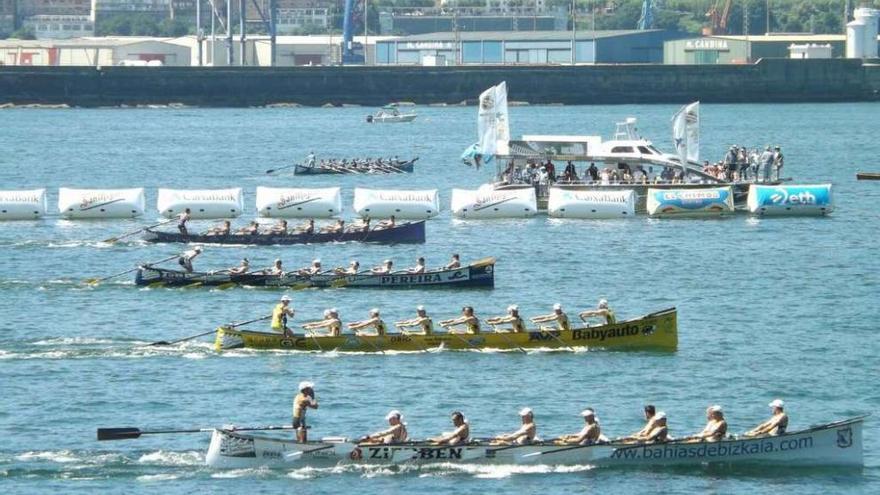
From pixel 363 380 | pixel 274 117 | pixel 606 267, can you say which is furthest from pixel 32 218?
pixel 274 117

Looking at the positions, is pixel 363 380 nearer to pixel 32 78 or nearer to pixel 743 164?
pixel 743 164

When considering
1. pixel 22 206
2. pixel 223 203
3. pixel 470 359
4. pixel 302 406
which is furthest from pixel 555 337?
pixel 22 206

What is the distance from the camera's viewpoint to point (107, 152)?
148m

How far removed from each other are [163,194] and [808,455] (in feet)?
169

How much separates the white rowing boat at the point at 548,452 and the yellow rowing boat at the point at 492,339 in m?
12.6

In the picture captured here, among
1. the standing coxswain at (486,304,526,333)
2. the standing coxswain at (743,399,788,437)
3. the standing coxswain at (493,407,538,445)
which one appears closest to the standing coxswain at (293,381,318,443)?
the standing coxswain at (493,407,538,445)

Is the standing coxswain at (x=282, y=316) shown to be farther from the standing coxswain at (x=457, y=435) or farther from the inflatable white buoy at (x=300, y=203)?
the inflatable white buoy at (x=300, y=203)

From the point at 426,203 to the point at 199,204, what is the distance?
1107 cm

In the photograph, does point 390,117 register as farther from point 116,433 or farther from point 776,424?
point 776,424

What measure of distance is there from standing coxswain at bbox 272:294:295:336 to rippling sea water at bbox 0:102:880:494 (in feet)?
3.02

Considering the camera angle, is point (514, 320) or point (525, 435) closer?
point (525, 435)

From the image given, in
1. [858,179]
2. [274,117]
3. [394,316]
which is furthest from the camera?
[274,117]

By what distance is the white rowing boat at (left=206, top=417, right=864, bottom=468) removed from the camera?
41.9 metres

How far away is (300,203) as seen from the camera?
8731 cm
